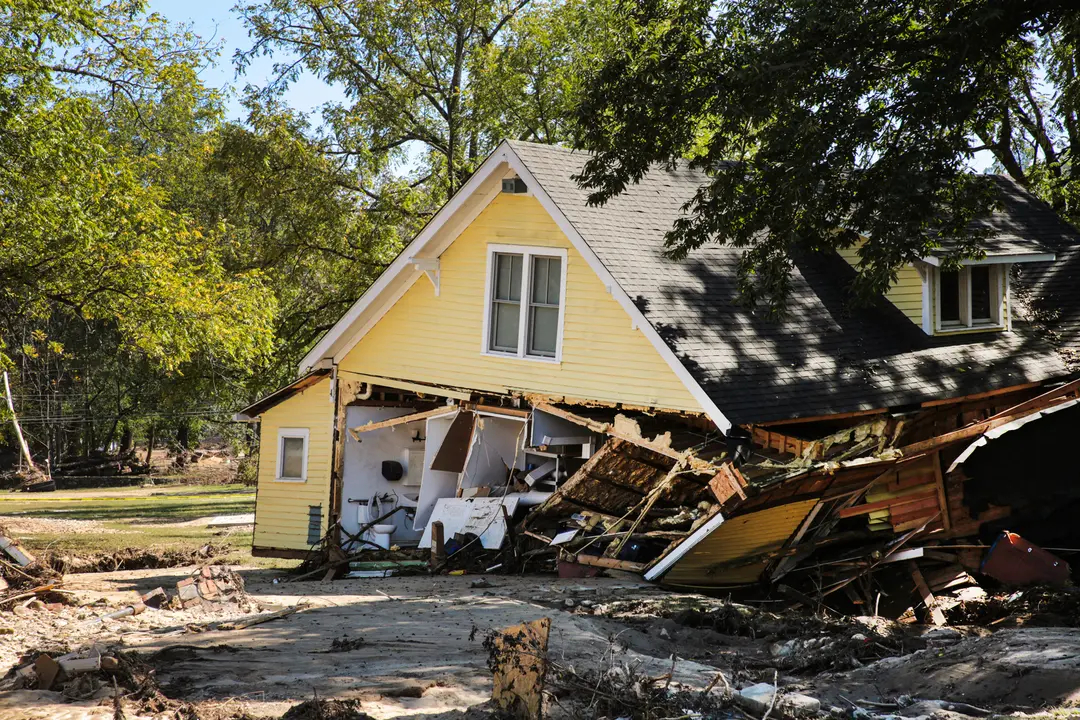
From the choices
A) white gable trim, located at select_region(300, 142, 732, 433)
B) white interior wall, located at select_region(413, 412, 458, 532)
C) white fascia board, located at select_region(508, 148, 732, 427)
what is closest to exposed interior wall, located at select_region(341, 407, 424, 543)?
white interior wall, located at select_region(413, 412, 458, 532)

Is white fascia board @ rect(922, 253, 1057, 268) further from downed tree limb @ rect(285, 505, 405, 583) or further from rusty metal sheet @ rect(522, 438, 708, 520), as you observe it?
downed tree limb @ rect(285, 505, 405, 583)

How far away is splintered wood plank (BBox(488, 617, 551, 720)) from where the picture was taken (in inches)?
264

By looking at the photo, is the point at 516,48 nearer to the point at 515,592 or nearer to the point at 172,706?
the point at 515,592

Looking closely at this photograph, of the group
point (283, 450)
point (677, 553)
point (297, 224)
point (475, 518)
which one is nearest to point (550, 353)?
point (475, 518)

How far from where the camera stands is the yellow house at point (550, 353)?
14.5 metres

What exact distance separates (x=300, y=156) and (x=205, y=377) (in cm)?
660

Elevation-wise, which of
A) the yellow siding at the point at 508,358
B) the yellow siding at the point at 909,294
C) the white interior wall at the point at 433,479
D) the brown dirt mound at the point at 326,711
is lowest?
the brown dirt mound at the point at 326,711

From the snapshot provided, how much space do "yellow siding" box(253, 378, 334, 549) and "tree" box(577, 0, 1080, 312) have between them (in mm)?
7192

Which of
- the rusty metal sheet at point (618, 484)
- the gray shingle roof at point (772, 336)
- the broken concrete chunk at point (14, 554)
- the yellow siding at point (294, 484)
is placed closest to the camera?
the broken concrete chunk at point (14, 554)

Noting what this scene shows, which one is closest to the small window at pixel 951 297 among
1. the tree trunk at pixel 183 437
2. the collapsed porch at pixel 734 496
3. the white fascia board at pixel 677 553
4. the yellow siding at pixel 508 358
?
the collapsed porch at pixel 734 496

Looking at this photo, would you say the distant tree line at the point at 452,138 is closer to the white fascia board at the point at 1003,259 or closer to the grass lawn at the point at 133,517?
the white fascia board at the point at 1003,259

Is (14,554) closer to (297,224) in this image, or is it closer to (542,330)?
(542,330)

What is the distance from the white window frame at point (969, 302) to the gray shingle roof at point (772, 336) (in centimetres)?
32

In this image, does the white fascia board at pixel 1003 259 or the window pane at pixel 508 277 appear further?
the white fascia board at pixel 1003 259
